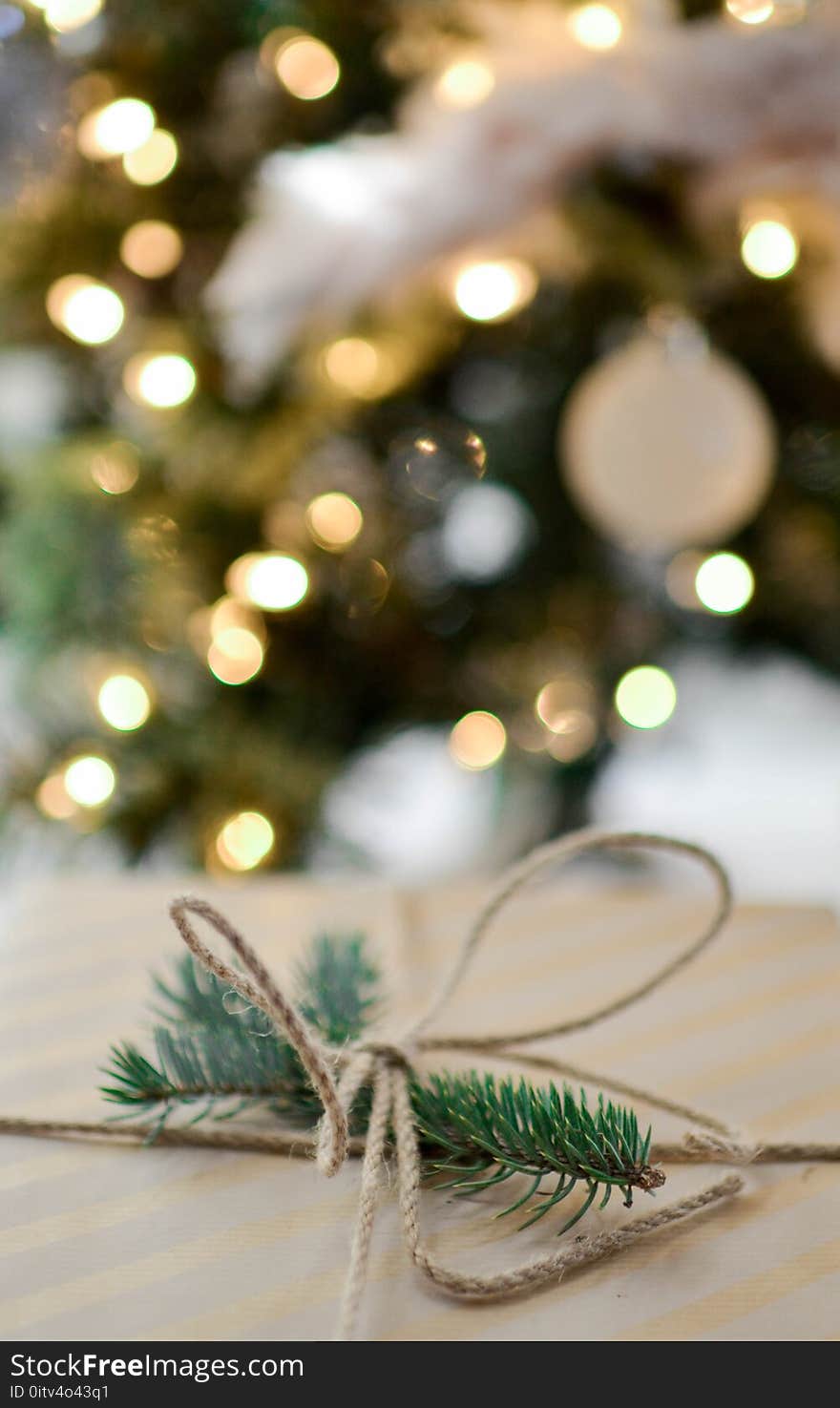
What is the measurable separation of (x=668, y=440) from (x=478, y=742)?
0.40 meters

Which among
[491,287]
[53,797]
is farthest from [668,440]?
[53,797]

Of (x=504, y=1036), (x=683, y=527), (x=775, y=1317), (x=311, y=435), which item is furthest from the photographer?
(x=311, y=435)

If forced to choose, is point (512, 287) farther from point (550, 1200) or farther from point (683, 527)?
point (550, 1200)

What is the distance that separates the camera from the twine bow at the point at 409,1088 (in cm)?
26

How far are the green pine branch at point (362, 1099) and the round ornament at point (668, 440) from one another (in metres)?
0.38

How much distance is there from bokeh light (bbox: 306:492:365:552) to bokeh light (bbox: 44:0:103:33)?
1.17 ft

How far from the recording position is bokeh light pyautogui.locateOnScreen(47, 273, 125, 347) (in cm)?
74

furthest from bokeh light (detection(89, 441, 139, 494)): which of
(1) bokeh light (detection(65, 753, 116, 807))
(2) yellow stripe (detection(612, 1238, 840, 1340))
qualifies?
(2) yellow stripe (detection(612, 1238, 840, 1340))

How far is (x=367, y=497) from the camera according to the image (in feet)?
2.81

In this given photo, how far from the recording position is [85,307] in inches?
29.2

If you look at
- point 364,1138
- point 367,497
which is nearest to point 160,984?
point 364,1138

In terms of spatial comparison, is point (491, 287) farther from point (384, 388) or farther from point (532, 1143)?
point (532, 1143)

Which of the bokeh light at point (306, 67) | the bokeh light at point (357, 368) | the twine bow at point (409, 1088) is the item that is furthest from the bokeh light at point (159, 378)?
the twine bow at point (409, 1088)

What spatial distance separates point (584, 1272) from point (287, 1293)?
0.25 feet
